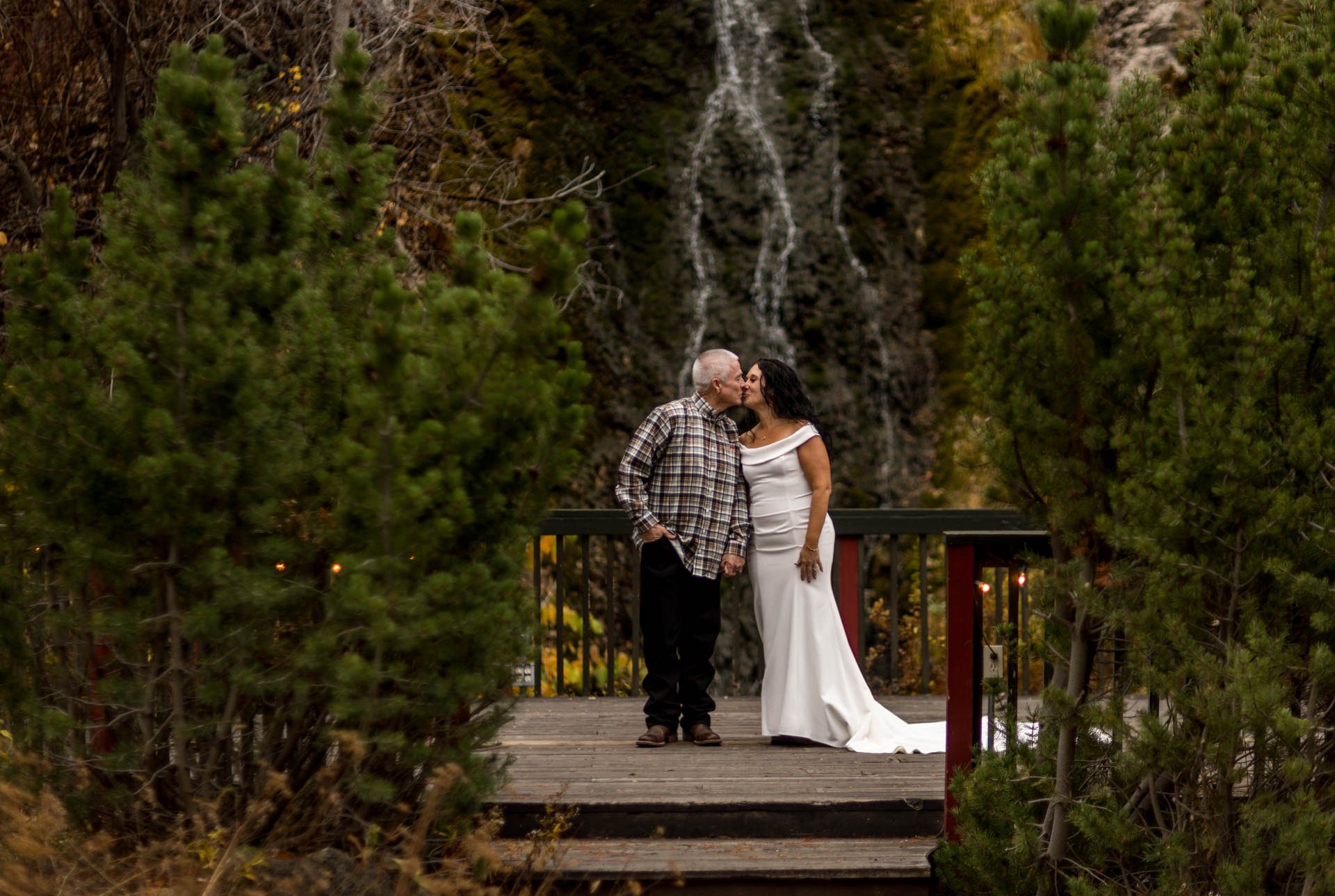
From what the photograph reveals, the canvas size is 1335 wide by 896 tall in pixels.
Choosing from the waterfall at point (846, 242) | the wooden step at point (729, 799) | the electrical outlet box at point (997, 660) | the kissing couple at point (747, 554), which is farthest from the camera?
the waterfall at point (846, 242)

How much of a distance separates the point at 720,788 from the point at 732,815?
1.00 ft

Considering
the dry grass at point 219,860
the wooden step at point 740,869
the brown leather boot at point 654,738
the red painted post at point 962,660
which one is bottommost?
the wooden step at point 740,869

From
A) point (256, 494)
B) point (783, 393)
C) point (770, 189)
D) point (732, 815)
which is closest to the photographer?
point (256, 494)

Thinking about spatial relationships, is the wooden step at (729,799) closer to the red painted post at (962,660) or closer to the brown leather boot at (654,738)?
the brown leather boot at (654,738)

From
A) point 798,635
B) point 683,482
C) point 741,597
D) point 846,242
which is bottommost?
point 741,597

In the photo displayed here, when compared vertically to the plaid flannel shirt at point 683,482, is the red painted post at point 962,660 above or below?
below

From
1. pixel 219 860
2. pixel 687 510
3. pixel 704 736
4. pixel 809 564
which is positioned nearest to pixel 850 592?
pixel 809 564

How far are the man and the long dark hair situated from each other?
0.14 metres

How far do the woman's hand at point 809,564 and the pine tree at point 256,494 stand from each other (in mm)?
2831

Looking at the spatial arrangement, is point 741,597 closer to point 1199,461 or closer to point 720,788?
point 720,788

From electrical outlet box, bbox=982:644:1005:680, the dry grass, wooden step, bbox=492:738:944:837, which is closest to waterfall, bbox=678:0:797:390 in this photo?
wooden step, bbox=492:738:944:837

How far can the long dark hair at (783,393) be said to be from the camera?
281 inches

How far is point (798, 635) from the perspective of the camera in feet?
23.8

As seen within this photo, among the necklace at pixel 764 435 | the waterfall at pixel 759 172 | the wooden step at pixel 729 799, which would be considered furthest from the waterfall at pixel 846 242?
the wooden step at pixel 729 799
